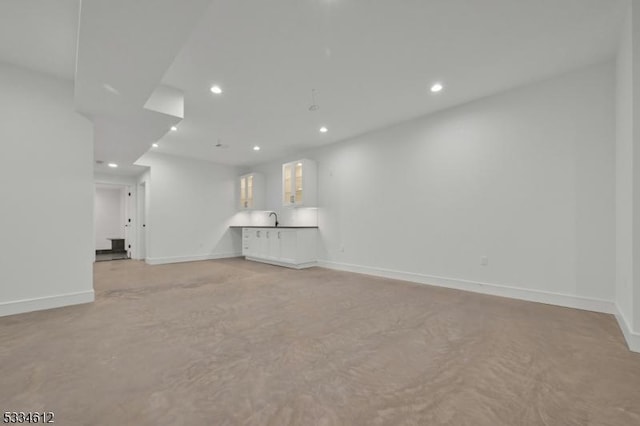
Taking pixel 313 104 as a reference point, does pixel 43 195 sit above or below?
below

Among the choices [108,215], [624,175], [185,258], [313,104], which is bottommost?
[185,258]

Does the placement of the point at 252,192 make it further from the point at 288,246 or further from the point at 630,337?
the point at 630,337

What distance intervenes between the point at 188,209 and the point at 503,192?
6.98 metres

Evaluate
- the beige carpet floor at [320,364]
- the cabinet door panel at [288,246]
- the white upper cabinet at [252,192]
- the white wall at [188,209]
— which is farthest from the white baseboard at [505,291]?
the white wall at [188,209]

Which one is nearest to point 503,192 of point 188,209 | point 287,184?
point 287,184

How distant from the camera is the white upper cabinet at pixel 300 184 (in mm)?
5883

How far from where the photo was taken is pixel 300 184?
6059 mm

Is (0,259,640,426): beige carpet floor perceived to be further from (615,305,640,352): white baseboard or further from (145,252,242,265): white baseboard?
(145,252,242,265): white baseboard

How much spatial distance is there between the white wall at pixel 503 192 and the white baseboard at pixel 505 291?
0.03 meters

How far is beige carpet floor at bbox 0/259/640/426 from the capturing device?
1.36 metres

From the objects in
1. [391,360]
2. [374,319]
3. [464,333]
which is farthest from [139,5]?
[464,333]

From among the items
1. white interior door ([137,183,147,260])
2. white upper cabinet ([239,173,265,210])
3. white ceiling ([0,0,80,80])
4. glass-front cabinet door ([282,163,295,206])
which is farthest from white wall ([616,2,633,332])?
white interior door ([137,183,147,260])

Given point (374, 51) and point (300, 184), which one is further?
point (300, 184)

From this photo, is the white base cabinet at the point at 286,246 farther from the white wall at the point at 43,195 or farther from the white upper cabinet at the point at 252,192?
the white wall at the point at 43,195
